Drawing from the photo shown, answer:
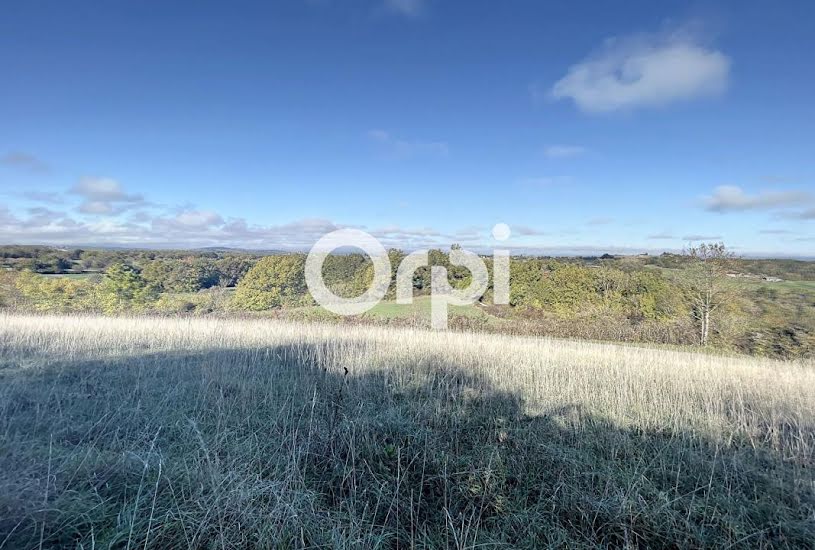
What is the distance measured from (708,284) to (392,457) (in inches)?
702

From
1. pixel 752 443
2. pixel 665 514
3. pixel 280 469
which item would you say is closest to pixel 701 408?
pixel 752 443

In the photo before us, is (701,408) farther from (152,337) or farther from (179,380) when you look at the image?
(152,337)

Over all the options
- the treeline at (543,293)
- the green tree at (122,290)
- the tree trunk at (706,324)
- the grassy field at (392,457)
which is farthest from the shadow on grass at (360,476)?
the green tree at (122,290)

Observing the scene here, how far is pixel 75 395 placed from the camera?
11.8 feet

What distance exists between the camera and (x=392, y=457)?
2604 millimetres

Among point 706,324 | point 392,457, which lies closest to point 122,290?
point 392,457

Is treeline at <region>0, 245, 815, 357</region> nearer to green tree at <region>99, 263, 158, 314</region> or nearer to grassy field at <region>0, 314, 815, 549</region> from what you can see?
green tree at <region>99, 263, 158, 314</region>

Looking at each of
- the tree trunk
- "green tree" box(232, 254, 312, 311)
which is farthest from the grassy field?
"green tree" box(232, 254, 312, 311)

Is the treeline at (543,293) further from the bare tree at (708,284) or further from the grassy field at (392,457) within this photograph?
the grassy field at (392,457)

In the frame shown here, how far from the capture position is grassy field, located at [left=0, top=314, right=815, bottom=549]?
70.7 inches

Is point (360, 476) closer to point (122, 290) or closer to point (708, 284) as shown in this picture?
point (708, 284)

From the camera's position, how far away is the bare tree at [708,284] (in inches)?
573

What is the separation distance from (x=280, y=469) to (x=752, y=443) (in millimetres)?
3966

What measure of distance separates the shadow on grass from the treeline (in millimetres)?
11333
